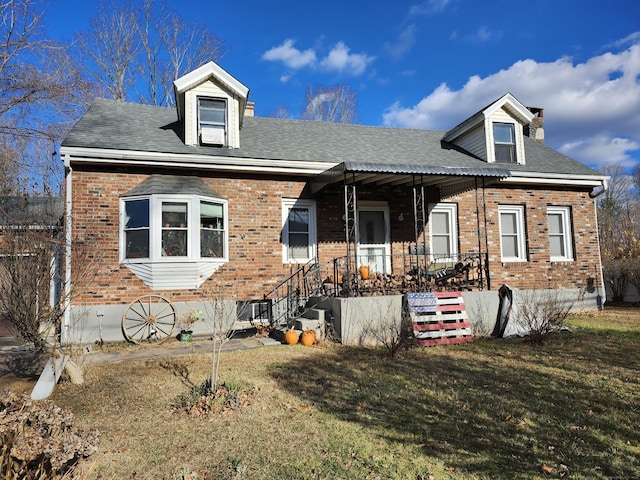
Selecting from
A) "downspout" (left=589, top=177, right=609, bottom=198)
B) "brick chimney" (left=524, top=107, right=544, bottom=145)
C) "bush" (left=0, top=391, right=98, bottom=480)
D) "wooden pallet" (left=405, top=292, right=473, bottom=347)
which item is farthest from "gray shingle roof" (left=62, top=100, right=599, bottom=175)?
"bush" (left=0, top=391, right=98, bottom=480)

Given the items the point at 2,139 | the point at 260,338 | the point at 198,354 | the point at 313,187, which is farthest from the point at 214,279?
the point at 2,139

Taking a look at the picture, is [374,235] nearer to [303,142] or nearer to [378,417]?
[303,142]

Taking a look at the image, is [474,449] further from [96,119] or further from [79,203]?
[96,119]

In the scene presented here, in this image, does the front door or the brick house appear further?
the front door

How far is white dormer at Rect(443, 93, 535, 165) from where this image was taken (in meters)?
13.1

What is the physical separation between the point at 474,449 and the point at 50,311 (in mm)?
5754

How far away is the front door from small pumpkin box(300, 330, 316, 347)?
3604 millimetres

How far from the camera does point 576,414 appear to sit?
15.2ft

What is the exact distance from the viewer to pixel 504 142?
13398 millimetres

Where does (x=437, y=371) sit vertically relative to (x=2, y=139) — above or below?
below

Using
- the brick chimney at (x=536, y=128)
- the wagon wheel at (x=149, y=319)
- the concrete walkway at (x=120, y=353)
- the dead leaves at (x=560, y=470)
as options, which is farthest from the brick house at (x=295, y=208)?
the dead leaves at (x=560, y=470)

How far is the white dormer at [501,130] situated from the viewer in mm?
13086

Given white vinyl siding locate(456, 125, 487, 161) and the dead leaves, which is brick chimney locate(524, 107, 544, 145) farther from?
the dead leaves

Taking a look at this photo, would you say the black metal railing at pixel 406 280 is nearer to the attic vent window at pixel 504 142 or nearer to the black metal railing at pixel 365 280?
the black metal railing at pixel 365 280
